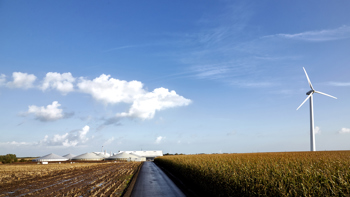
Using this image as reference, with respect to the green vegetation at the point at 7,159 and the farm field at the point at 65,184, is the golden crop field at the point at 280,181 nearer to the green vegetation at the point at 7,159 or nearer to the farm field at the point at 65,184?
the farm field at the point at 65,184

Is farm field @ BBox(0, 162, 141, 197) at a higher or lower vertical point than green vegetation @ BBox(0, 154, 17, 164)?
higher

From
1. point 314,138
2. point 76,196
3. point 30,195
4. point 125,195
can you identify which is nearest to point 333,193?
point 125,195

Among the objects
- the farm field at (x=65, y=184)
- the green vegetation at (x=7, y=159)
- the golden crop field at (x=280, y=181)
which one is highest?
the golden crop field at (x=280, y=181)

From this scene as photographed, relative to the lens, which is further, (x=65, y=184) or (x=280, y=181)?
(x=65, y=184)

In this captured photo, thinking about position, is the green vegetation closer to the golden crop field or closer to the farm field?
the farm field

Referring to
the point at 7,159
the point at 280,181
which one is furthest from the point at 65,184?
the point at 7,159

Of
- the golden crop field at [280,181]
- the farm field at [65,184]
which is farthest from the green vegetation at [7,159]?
the golden crop field at [280,181]

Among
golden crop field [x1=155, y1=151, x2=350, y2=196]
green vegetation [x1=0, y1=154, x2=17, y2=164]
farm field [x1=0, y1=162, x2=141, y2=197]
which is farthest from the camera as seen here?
green vegetation [x1=0, y1=154, x2=17, y2=164]

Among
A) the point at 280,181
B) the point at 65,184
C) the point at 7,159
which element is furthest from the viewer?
the point at 7,159

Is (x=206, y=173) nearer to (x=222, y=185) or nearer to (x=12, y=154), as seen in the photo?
(x=222, y=185)

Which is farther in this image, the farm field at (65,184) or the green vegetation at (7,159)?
the green vegetation at (7,159)

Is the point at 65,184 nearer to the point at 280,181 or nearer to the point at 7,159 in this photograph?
the point at 280,181

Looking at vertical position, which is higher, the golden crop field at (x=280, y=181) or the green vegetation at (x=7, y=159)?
the golden crop field at (x=280, y=181)

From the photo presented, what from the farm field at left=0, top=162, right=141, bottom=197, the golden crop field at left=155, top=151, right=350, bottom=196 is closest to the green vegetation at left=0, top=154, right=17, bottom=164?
the farm field at left=0, top=162, right=141, bottom=197
